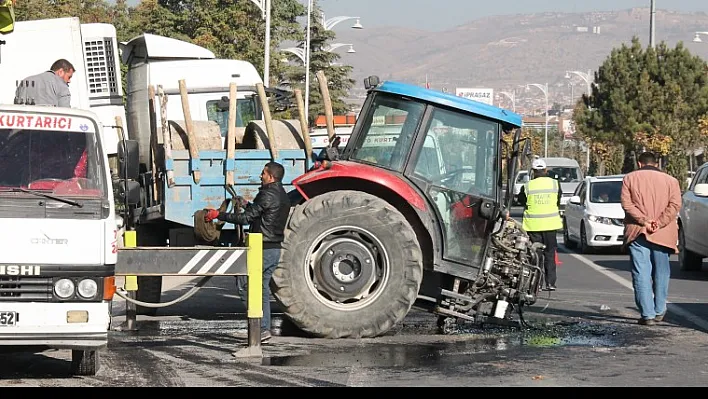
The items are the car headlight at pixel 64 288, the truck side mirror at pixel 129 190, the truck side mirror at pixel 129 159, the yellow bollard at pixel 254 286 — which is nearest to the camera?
the car headlight at pixel 64 288

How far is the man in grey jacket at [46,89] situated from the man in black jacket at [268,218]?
206 cm

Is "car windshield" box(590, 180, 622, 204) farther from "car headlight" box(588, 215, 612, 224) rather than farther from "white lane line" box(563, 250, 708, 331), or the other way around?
"white lane line" box(563, 250, 708, 331)

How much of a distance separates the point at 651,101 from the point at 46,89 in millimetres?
48506

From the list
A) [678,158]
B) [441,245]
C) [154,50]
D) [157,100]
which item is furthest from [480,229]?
[678,158]

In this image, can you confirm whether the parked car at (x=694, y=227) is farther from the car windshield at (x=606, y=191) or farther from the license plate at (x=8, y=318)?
the license plate at (x=8, y=318)

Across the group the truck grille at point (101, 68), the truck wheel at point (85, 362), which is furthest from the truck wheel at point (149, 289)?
the truck grille at point (101, 68)

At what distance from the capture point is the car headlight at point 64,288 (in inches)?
345

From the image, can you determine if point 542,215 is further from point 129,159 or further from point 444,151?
point 129,159

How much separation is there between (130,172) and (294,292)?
216 cm

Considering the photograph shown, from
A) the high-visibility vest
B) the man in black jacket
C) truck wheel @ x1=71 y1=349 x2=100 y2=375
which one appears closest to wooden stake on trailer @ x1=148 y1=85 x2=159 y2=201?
the man in black jacket

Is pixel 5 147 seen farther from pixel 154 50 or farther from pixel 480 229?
pixel 154 50

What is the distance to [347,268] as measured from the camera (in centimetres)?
1177

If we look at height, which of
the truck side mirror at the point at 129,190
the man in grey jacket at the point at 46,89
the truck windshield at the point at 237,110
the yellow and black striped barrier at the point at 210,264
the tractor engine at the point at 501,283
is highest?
the man in grey jacket at the point at 46,89
